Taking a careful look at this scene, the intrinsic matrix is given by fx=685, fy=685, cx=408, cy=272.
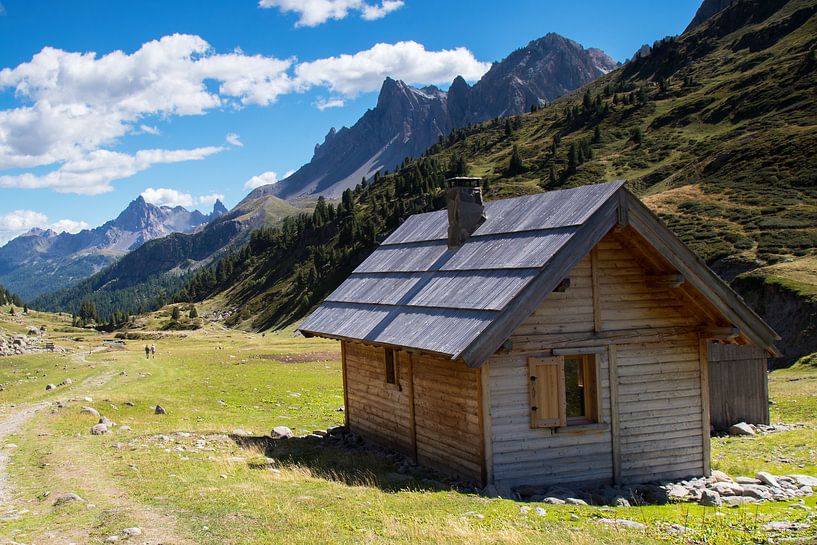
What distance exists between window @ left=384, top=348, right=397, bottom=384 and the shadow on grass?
2.13 metres

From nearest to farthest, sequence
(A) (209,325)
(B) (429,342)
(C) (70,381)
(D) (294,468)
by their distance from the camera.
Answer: (B) (429,342)
(D) (294,468)
(C) (70,381)
(A) (209,325)

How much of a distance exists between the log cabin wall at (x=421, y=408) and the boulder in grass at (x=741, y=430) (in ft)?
40.0

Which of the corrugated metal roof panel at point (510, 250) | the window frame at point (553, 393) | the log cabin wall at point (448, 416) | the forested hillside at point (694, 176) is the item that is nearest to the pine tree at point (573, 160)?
the forested hillside at point (694, 176)

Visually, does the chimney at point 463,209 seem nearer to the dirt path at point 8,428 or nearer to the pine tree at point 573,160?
the dirt path at point 8,428

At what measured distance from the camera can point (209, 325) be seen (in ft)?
529

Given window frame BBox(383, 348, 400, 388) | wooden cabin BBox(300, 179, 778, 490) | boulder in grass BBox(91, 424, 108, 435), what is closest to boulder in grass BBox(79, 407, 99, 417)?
boulder in grass BBox(91, 424, 108, 435)

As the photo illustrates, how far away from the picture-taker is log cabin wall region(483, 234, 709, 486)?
1581 cm

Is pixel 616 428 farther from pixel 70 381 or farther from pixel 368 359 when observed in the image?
pixel 70 381

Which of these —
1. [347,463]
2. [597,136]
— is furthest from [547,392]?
[597,136]

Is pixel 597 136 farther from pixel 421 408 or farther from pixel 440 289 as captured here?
pixel 421 408

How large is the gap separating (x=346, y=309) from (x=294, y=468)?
682 cm

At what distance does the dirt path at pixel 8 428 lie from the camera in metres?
14.5

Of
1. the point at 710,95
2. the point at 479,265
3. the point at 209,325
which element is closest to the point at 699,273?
the point at 479,265

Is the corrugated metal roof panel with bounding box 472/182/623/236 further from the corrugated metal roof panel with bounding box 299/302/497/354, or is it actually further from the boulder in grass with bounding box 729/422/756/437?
the boulder in grass with bounding box 729/422/756/437
